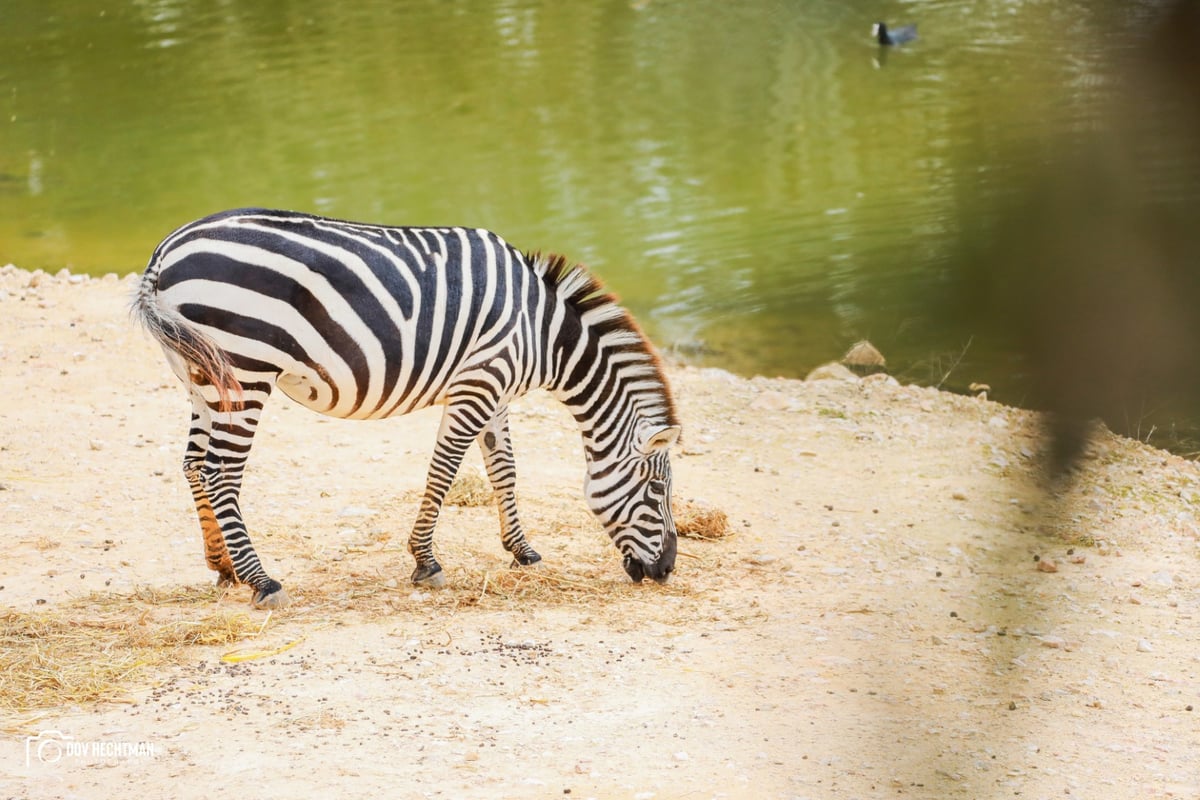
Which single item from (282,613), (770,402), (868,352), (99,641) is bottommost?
(770,402)

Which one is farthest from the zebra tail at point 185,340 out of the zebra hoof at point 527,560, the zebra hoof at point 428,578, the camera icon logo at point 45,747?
the zebra hoof at point 527,560

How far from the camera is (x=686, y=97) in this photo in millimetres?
15398

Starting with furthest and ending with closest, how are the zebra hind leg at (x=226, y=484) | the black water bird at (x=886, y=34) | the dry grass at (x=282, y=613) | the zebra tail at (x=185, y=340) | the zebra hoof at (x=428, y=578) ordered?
1. the zebra hoof at (x=428, y=578)
2. the zebra hind leg at (x=226, y=484)
3. the zebra tail at (x=185, y=340)
4. the dry grass at (x=282, y=613)
5. the black water bird at (x=886, y=34)

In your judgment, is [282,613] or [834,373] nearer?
[282,613]

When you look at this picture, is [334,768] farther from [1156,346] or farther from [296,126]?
[296,126]

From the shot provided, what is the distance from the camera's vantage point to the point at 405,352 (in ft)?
16.4

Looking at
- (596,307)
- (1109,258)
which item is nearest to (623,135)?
(596,307)

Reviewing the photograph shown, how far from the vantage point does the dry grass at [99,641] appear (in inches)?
158

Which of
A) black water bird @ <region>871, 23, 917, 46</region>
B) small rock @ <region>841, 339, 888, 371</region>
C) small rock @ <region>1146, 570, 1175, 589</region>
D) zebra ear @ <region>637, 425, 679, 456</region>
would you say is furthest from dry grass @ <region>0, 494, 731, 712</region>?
black water bird @ <region>871, 23, 917, 46</region>

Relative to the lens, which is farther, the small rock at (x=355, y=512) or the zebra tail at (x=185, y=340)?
the small rock at (x=355, y=512)

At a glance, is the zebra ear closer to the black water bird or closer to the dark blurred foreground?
the black water bird

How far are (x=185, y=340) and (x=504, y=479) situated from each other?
168 centimetres

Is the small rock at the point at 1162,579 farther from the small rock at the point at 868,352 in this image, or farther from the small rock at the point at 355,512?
the small rock at the point at 355,512

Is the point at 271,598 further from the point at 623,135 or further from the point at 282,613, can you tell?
the point at 623,135
